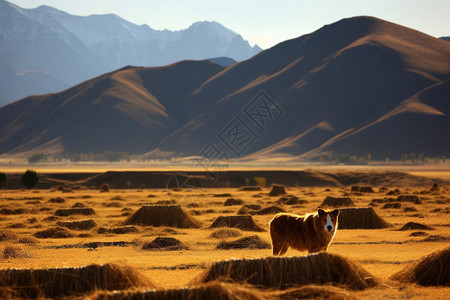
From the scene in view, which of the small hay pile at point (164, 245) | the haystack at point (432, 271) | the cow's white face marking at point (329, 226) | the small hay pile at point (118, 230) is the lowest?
the small hay pile at point (118, 230)

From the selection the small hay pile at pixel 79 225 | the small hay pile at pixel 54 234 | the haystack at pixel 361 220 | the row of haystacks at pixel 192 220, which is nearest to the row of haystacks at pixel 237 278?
the small hay pile at pixel 54 234

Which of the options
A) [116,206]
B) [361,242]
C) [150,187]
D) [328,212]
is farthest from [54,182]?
[328,212]

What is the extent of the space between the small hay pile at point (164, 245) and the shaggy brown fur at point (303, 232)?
8360 millimetres

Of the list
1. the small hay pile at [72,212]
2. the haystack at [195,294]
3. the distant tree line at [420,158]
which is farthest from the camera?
the distant tree line at [420,158]

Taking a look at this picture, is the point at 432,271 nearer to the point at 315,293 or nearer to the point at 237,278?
the point at 315,293

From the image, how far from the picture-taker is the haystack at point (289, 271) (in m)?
11.1

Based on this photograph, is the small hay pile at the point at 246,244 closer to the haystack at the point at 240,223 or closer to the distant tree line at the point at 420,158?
the haystack at the point at 240,223

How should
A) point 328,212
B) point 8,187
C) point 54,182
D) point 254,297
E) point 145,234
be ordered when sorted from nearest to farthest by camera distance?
1. point 254,297
2. point 328,212
3. point 145,234
4. point 8,187
5. point 54,182

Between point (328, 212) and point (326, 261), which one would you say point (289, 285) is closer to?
point (326, 261)

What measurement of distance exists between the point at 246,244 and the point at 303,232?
8.39 meters

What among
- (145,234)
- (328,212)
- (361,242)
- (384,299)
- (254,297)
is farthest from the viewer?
(145,234)

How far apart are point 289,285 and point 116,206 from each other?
36587 millimetres

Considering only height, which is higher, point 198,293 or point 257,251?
point 198,293

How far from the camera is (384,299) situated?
35.7ft
